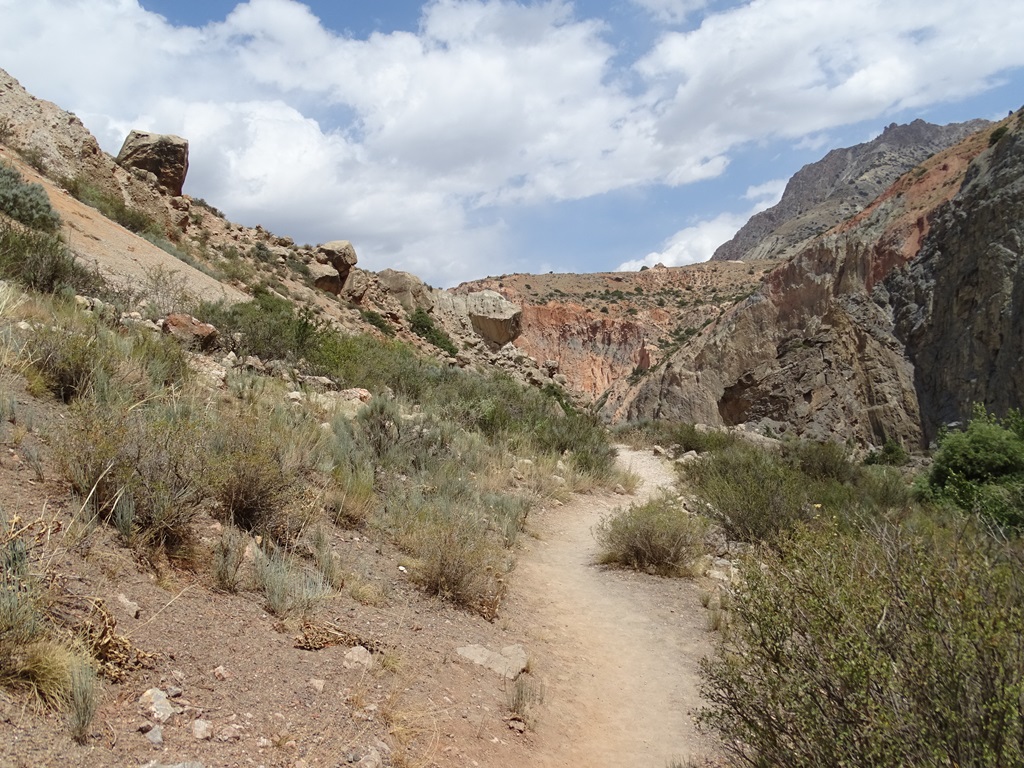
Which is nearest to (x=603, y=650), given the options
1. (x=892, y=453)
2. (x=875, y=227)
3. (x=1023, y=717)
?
(x=1023, y=717)

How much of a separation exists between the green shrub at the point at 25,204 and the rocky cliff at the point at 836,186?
169ft

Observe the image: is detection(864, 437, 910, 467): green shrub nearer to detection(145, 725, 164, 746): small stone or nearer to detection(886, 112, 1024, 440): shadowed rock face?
detection(886, 112, 1024, 440): shadowed rock face

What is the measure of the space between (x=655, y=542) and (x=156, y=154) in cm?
2447

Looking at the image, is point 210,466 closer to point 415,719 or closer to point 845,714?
point 415,719

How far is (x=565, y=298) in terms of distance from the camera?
73.6m

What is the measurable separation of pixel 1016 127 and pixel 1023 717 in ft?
91.3

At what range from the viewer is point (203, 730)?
2.45 metres

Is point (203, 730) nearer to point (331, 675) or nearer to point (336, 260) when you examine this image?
point (331, 675)

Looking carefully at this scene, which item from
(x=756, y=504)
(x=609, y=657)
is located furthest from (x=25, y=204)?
(x=756, y=504)

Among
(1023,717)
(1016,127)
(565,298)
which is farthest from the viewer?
(565,298)

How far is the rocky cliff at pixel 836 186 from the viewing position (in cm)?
7869

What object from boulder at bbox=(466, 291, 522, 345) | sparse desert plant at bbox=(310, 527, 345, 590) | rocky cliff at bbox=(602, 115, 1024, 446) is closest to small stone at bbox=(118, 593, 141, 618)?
sparse desert plant at bbox=(310, 527, 345, 590)

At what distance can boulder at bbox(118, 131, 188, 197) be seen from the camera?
76.7ft

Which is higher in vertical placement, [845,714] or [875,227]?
[875,227]
